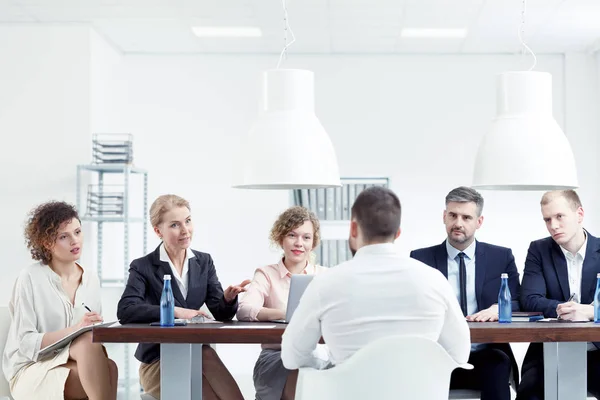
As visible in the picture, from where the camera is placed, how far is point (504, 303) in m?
3.26

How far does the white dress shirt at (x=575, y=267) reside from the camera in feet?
12.1

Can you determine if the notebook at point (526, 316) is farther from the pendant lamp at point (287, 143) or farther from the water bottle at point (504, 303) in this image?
the pendant lamp at point (287, 143)

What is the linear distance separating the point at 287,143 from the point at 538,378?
1.46m

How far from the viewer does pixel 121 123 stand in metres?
7.05

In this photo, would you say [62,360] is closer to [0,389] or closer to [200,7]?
[0,389]

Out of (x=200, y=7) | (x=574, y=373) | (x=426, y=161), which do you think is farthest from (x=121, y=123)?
(x=574, y=373)

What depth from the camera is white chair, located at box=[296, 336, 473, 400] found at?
2199 mm

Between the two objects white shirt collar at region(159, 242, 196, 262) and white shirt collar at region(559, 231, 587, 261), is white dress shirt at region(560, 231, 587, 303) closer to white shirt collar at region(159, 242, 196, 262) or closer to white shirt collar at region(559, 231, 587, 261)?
white shirt collar at region(559, 231, 587, 261)

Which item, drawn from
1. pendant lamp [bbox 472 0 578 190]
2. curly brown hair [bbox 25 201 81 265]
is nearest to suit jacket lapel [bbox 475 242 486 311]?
pendant lamp [bbox 472 0 578 190]

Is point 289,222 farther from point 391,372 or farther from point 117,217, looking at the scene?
point 117,217

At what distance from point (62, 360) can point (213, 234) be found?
3.65 m

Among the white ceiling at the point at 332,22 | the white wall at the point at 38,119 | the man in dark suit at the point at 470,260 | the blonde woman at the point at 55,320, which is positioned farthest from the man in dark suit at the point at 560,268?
the white wall at the point at 38,119

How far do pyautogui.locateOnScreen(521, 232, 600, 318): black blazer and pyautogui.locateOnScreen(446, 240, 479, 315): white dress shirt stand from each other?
23cm

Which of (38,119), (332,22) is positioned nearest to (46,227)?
(38,119)
